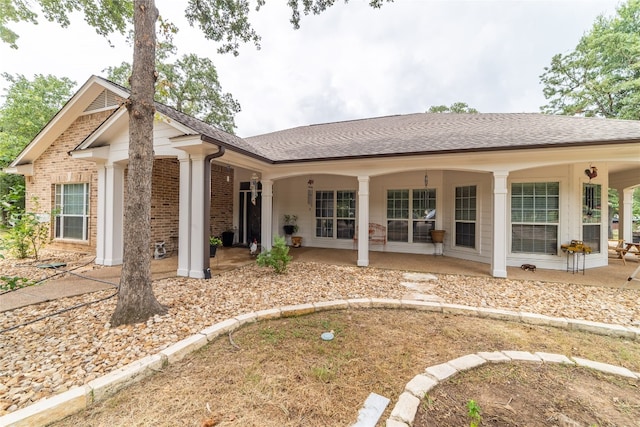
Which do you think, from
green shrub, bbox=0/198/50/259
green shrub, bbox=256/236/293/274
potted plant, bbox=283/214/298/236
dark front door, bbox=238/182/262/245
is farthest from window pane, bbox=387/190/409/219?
green shrub, bbox=0/198/50/259

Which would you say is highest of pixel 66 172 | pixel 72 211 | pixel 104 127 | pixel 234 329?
pixel 104 127

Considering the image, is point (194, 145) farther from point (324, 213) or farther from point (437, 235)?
point (437, 235)

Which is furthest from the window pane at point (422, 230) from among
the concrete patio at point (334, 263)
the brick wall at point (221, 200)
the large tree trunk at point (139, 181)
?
the large tree trunk at point (139, 181)

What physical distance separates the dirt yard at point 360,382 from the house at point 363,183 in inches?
121

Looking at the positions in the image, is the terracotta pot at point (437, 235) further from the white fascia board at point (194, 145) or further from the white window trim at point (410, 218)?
the white fascia board at point (194, 145)

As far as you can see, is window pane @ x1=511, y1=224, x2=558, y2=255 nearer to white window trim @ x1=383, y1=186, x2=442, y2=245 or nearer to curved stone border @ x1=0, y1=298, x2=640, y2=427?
white window trim @ x1=383, y1=186, x2=442, y2=245

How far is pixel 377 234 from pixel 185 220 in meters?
6.12

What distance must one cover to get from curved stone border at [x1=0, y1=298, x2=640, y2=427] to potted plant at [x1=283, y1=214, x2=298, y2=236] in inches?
238

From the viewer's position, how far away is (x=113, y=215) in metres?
6.47

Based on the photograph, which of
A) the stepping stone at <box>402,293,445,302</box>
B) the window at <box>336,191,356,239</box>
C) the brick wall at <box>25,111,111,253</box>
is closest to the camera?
the stepping stone at <box>402,293,445,302</box>

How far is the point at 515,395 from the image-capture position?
207 centimetres

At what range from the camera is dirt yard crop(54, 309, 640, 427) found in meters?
1.83

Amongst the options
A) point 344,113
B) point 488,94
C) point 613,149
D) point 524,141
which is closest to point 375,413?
point 524,141

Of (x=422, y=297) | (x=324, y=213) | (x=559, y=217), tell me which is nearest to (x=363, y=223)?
(x=422, y=297)
